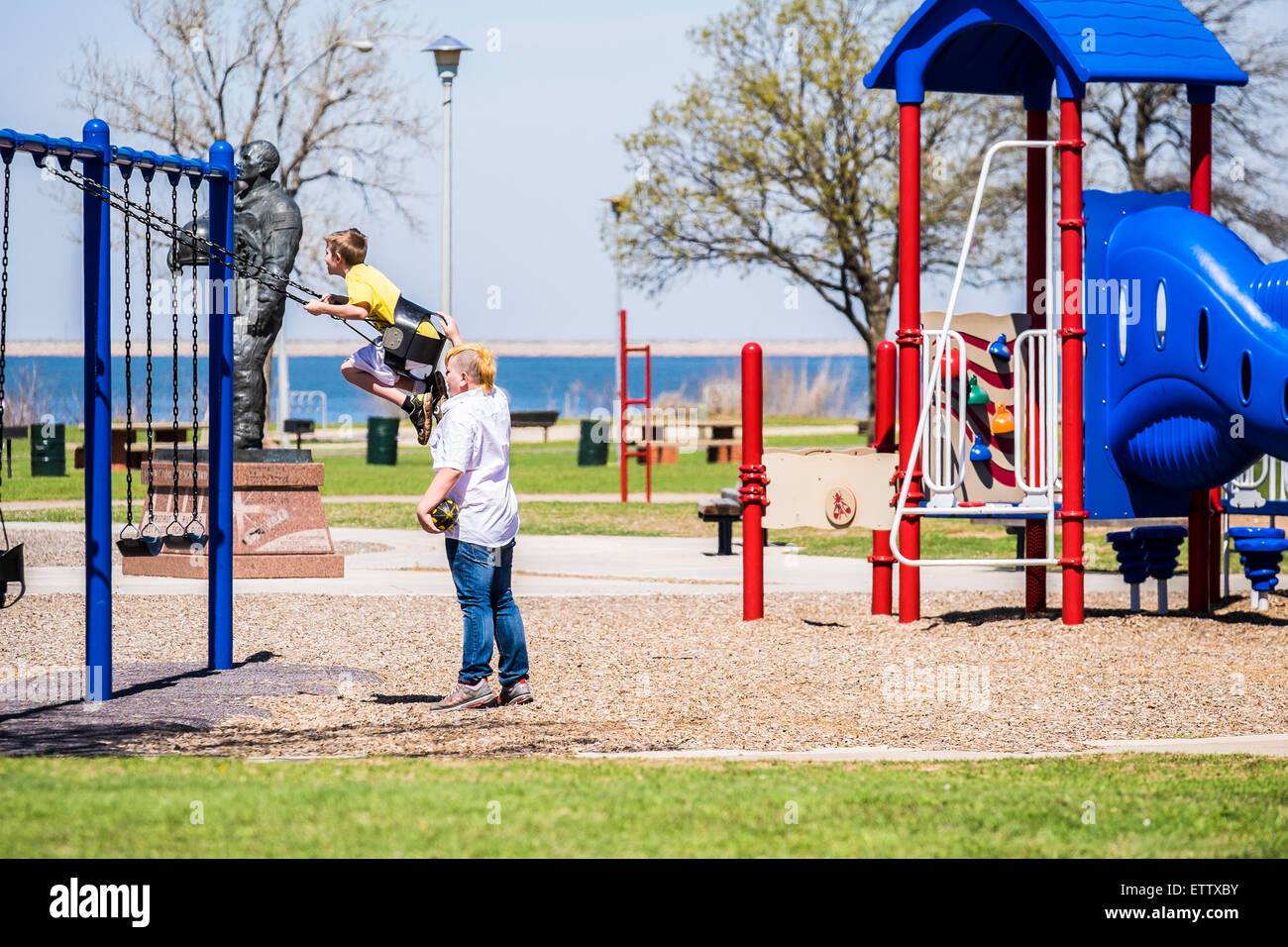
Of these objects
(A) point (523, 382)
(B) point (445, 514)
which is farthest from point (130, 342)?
(A) point (523, 382)

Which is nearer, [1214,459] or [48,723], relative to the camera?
[48,723]

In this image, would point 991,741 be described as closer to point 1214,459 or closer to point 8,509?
point 1214,459

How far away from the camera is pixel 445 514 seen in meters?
7.75

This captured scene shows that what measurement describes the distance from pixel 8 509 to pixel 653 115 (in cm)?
1964

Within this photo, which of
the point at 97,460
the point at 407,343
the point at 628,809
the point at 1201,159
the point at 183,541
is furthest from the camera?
the point at 1201,159

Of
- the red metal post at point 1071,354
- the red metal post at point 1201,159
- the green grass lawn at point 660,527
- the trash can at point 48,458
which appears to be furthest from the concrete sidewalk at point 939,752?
the trash can at point 48,458

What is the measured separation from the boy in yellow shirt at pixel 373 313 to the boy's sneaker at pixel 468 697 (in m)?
1.34

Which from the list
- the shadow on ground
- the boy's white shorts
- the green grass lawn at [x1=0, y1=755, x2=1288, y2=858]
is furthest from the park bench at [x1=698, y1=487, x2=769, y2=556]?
the green grass lawn at [x1=0, y1=755, x2=1288, y2=858]

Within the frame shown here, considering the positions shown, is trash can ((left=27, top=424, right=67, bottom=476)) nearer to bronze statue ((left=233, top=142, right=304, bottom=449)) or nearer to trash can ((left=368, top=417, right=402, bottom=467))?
trash can ((left=368, top=417, right=402, bottom=467))

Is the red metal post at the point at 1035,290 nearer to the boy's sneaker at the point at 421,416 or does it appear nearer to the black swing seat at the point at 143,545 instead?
the boy's sneaker at the point at 421,416

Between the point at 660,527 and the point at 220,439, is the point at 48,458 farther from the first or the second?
the point at 220,439

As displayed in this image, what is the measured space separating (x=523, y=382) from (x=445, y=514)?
136 meters
